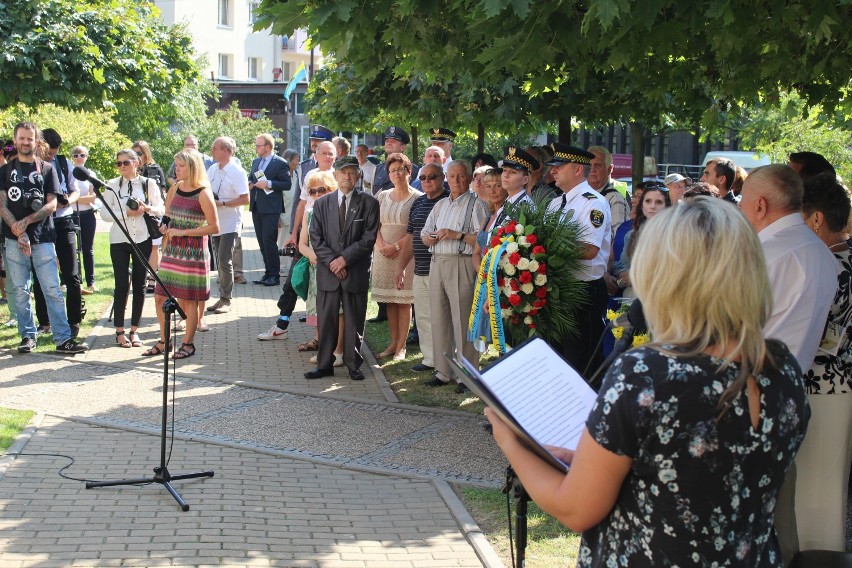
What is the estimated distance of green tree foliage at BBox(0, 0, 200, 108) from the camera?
468 inches

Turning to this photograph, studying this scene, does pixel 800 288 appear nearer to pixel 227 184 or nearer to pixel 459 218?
pixel 459 218

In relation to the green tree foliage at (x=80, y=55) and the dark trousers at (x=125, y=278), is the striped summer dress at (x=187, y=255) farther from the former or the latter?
the green tree foliage at (x=80, y=55)

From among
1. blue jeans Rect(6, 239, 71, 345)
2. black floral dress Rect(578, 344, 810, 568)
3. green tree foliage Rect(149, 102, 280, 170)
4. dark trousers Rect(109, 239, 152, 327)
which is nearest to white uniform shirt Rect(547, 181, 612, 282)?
black floral dress Rect(578, 344, 810, 568)

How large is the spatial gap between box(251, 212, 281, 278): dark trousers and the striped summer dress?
17.1 ft

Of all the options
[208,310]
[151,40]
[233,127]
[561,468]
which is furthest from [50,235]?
[233,127]

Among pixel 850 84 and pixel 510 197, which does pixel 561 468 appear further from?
pixel 850 84

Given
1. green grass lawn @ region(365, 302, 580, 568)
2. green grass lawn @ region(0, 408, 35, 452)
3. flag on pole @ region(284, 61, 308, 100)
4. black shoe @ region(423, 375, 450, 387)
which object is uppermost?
flag on pole @ region(284, 61, 308, 100)

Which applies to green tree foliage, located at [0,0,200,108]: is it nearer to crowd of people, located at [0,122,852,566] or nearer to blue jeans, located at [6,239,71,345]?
crowd of people, located at [0,122,852,566]

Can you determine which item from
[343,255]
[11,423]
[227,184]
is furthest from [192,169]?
[11,423]

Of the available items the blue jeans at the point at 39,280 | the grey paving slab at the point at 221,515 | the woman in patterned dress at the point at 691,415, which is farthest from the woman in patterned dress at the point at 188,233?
the woman in patterned dress at the point at 691,415

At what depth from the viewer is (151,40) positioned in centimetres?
1359

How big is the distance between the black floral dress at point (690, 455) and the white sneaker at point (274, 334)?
9310mm

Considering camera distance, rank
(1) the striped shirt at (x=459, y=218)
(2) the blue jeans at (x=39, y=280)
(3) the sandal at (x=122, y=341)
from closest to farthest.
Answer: (1) the striped shirt at (x=459, y=218) < (2) the blue jeans at (x=39, y=280) < (3) the sandal at (x=122, y=341)

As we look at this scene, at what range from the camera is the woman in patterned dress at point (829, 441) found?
15.6 feet
